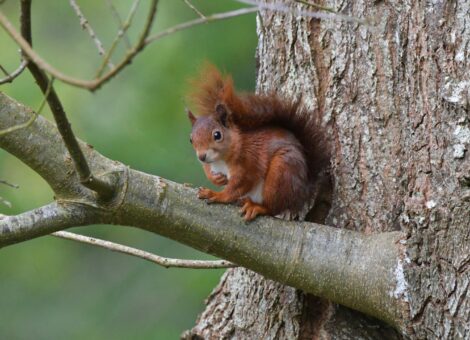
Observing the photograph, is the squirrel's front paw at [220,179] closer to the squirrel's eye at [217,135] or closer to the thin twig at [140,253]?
the squirrel's eye at [217,135]

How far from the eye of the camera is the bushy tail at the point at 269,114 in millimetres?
2580

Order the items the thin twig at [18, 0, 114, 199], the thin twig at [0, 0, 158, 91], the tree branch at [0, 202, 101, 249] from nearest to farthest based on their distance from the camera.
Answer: the thin twig at [0, 0, 158, 91] < the thin twig at [18, 0, 114, 199] < the tree branch at [0, 202, 101, 249]

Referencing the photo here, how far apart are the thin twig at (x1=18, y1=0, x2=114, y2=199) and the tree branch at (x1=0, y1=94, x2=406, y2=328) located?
0.09 m

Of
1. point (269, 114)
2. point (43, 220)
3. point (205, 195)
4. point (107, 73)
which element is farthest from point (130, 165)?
point (107, 73)

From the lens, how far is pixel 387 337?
8.20ft

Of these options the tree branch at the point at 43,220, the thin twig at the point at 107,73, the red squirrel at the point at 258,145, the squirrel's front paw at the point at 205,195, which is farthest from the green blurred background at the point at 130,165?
the thin twig at the point at 107,73

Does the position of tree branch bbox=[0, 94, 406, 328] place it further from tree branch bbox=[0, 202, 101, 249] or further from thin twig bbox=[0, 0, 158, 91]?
thin twig bbox=[0, 0, 158, 91]

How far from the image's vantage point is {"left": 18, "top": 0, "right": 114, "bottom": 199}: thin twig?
168 centimetres

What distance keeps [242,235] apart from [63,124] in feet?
2.25

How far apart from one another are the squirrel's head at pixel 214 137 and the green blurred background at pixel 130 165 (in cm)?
176

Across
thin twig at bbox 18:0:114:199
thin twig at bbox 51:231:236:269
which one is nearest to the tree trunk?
thin twig at bbox 51:231:236:269

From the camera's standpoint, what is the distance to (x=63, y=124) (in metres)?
1.84

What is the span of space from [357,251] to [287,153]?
0.38m

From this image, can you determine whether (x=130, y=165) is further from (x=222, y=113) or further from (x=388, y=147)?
(x=388, y=147)
